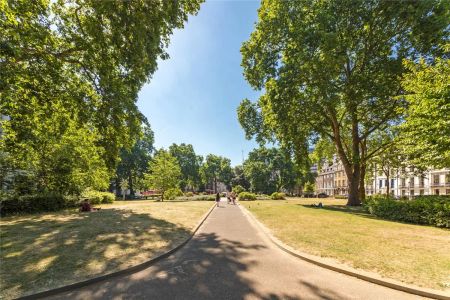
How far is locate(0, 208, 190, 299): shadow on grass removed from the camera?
17.5ft

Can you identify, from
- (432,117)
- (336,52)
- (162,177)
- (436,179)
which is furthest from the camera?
(436,179)

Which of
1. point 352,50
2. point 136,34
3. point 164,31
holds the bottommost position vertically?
point 136,34

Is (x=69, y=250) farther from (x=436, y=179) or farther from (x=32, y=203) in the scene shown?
(x=436, y=179)

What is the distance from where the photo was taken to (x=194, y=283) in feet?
17.5

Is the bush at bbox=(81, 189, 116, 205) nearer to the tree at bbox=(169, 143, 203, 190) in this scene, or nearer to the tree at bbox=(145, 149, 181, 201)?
the tree at bbox=(145, 149, 181, 201)

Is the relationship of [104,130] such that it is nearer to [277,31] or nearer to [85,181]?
[85,181]

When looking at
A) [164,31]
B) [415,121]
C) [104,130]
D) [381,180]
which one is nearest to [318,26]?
[415,121]

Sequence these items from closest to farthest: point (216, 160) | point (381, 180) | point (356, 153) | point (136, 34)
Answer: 1. point (136, 34)
2. point (356, 153)
3. point (381, 180)
4. point (216, 160)

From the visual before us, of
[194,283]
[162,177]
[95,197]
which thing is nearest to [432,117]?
[194,283]

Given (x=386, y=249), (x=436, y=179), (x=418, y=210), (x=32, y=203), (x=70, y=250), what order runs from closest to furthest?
1. (x=70, y=250)
2. (x=386, y=249)
3. (x=418, y=210)
4. (x=32, y=203)
5. (x=436, y=179)

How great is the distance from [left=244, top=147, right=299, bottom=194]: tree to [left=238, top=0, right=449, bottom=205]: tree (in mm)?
45158

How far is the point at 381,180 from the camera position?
68562 mm

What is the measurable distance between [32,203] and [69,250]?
13.9 metres

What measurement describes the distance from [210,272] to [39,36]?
11899mm
